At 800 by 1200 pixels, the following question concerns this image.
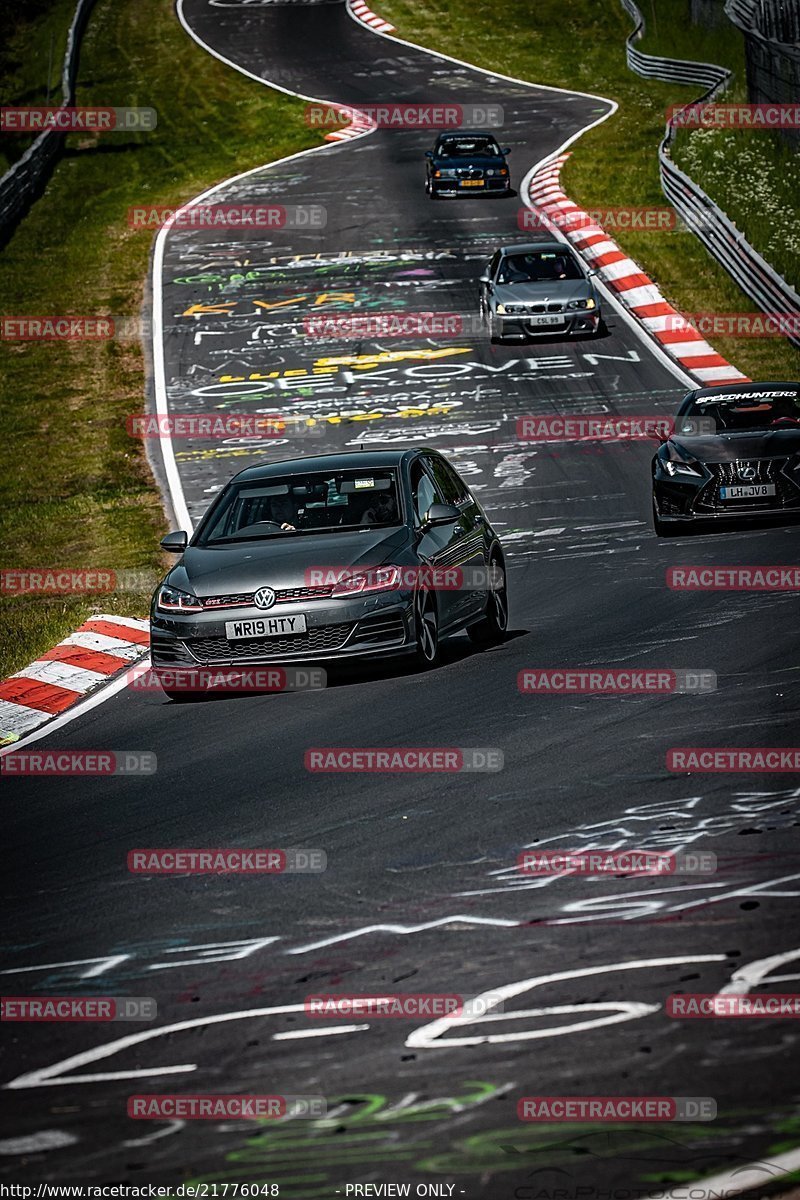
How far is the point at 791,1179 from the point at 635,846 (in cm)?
293

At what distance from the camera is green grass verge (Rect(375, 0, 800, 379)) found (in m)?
30.8

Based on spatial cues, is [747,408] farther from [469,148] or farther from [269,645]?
[469,148]

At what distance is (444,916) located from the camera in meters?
6.48

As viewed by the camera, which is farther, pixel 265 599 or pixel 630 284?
pixel 630 284

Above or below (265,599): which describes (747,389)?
below

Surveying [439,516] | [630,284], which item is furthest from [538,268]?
[439,516]

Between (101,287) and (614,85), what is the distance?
73.8 ft

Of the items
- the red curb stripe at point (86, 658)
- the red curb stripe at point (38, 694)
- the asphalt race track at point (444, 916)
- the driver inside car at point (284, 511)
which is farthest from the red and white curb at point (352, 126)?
the red curb stripe at point (38, 694)

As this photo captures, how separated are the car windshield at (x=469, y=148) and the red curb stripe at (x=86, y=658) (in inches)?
1097

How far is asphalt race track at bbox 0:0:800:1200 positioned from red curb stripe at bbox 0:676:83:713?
0.46 meters

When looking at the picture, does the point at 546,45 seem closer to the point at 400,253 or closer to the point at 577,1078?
the point at 400,253

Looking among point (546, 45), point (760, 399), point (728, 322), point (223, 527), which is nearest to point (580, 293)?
point (728, 322)

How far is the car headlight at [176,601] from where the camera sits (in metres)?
11.4

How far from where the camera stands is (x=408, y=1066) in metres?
5.18
